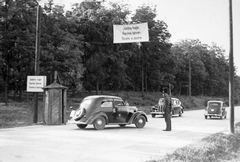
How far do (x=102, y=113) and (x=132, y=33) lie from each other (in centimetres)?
690

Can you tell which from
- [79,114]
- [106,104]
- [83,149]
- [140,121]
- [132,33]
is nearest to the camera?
[83,149]

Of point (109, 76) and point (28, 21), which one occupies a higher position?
point (28, 21)

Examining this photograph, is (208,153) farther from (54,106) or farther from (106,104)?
(54,106)

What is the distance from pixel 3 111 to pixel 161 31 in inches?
1381

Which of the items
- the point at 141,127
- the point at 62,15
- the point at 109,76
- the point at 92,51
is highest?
the point at 62,15

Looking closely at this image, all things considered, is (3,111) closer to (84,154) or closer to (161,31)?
(84,154)

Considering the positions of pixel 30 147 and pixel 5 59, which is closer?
pixel 30 147

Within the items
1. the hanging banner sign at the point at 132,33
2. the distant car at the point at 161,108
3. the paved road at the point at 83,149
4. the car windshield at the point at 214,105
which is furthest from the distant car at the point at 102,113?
the car windshield at the point at 214,105

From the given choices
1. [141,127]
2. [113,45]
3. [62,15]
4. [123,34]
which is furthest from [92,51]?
[141,127]

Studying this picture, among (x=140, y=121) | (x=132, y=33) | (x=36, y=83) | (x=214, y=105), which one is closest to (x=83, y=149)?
(x=140, y=121)

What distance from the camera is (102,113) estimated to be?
1616 centimetres

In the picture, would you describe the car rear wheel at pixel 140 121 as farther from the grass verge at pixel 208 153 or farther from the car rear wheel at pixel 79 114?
the grass verge at pixel 208 153

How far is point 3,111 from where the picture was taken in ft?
96.7

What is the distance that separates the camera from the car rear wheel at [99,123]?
1605cm
